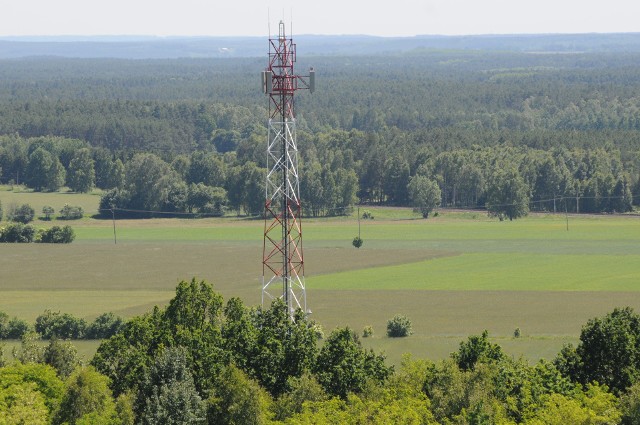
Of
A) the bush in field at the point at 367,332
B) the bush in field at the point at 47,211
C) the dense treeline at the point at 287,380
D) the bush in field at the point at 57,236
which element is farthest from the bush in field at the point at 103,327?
the bush in field at the point at 47,211

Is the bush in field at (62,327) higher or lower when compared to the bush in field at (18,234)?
lower

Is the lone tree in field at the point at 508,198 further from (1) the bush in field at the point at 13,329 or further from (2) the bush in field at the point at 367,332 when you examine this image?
(1) the bush in field at the point at 13,329

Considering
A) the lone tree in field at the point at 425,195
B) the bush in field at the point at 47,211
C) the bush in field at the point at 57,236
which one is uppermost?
the lone tree in field at the point at 425,195

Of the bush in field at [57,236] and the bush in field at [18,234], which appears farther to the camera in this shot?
the bush in field at [18,234]

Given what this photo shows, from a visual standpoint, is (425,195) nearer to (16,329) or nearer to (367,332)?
(367,332)

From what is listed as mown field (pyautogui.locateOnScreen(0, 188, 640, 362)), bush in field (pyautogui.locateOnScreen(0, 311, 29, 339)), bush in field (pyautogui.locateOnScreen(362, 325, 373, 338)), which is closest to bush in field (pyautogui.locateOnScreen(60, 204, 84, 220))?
mown field (pyautogui.locateOnScreen(0, 188, 640, 362))

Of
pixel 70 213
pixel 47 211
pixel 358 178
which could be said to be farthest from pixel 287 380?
pixel 358 178

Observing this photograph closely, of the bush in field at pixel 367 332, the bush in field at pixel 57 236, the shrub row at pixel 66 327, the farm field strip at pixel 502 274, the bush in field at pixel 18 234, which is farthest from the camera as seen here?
the bush in field at pixel 18 234
